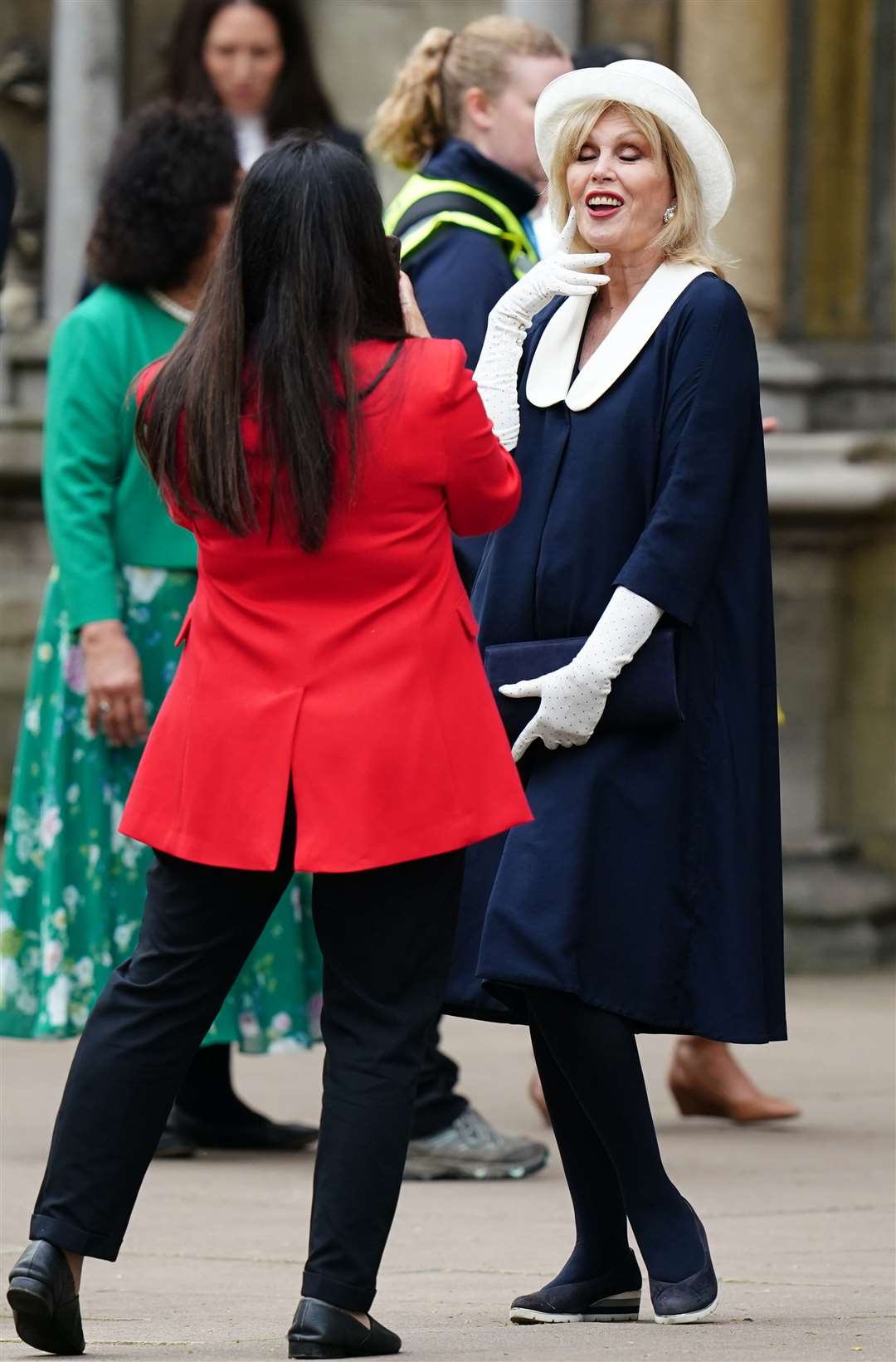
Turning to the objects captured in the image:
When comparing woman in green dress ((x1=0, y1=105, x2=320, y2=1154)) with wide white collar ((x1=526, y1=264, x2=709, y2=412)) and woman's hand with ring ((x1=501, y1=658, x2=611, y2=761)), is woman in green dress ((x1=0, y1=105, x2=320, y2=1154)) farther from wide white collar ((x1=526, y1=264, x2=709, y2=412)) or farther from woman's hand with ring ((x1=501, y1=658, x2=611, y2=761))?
woman's hand with ring ((x1=501, y1=658, x2=611, y2=761))

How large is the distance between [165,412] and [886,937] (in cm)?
521

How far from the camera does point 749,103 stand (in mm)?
8383

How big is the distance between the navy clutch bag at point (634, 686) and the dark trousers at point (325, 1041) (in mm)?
315

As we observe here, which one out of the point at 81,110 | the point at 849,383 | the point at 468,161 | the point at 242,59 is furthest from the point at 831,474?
the point at 468,161


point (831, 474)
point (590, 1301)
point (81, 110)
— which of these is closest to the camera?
point (590, 1301)

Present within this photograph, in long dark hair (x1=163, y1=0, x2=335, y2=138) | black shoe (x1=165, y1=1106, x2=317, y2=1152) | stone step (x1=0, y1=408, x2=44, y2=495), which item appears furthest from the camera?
Result: stone step (x1=0, y1=408, x2=44, y2=495)

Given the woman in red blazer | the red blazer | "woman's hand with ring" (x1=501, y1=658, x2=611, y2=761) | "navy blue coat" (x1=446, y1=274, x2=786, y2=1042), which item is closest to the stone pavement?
the woman in red blazer

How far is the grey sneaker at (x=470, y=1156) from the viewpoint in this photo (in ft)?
17.6

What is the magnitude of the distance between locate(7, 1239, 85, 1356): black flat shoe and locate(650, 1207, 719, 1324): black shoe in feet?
2.60

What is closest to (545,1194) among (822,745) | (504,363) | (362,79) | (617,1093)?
(617,1093)

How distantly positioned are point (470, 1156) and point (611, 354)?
6.51 ft

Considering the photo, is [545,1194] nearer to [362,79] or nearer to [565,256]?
[565,256]

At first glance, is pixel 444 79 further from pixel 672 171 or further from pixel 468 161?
pixel 672 171

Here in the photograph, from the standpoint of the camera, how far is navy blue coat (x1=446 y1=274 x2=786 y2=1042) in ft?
12.6
